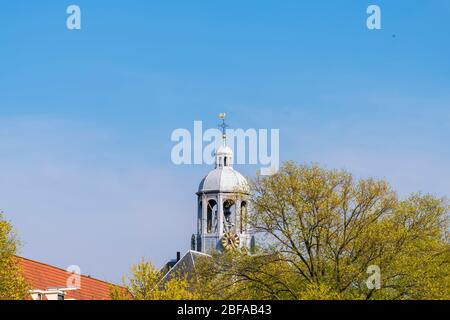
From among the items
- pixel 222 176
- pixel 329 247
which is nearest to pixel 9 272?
pixel 329 247

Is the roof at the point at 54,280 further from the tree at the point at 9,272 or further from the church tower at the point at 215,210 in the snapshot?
the church tower at the point at 215,210

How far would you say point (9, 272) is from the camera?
5894 centimetres

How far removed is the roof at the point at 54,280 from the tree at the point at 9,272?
952 cm

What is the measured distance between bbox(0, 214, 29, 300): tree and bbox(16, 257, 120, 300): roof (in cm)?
952

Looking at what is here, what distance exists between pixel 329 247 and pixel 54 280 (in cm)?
2743

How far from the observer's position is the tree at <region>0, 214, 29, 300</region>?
190 ft

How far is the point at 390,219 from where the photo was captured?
202ft

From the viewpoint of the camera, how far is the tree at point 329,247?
5878 centimetres

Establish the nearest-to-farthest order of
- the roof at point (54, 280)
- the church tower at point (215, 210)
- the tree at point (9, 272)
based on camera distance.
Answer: the tree at point (9, 272) < the roof at point (54, 280) < the church tower at point (215, 210)

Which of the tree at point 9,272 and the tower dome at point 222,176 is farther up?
the tower dome at point 222,176

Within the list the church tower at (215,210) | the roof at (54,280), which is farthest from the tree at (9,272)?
the church tower at (215,210)

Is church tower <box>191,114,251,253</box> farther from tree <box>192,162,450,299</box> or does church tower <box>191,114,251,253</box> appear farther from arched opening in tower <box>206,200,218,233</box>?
tree <box>192,162,450,299</box>
